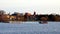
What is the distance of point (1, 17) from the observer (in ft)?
199

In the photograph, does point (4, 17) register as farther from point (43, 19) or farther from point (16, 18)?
point (43, 19)

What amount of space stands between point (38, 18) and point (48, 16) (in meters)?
4.94

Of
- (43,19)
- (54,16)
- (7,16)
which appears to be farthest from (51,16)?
(7,16)

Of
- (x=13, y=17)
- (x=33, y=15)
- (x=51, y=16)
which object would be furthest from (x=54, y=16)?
(x=13, y=17)

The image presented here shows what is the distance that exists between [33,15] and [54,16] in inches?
168

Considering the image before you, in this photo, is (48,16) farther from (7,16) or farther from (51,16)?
(7,16)

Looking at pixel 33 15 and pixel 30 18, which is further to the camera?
pixel 30 18

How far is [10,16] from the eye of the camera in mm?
59000

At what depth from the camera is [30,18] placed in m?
61.9

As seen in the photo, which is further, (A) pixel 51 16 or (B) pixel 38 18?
(B) pixel 38 18

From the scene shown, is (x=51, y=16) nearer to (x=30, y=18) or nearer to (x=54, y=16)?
(x=54, y=16)

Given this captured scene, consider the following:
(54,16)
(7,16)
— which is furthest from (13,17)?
(54,16)

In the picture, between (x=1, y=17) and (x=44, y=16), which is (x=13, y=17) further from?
(x=44, y=16)

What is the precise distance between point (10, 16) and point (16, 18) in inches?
140
